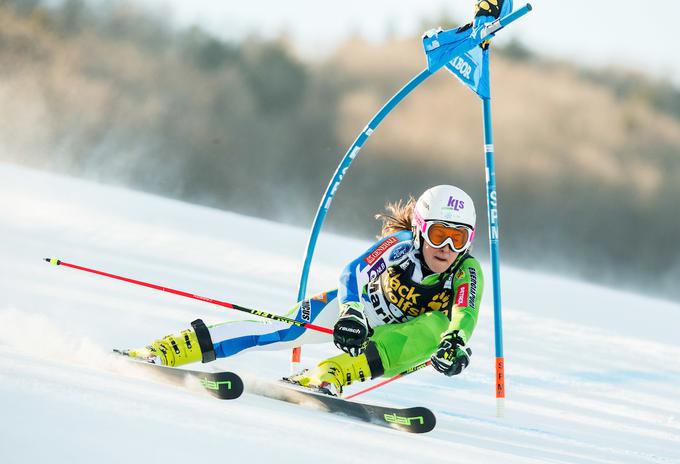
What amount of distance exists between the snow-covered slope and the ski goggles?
89 centimetres

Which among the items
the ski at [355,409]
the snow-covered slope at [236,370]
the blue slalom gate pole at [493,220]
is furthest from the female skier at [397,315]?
the blue slalom gate pole at [493,220]

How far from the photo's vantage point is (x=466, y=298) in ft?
14.0

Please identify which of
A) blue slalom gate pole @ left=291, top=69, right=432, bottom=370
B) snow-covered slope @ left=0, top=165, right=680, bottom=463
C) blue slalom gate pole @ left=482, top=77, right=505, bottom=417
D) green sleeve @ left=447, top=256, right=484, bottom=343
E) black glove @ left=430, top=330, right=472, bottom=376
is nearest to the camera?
snow-covered slope @ left=0, top=165, right=680, bottom=463

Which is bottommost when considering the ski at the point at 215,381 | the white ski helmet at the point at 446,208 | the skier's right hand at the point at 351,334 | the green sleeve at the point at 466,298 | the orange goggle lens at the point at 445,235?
the ski at the point at 215,381

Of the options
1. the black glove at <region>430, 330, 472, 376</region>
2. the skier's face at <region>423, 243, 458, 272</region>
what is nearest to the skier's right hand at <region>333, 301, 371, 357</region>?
the black glove at <region>430, 330, 472, 376</region>

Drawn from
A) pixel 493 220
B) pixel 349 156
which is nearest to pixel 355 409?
pixel 493 220

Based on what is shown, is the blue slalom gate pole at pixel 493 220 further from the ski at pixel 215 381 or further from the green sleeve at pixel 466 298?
the ski at pixel 215 381

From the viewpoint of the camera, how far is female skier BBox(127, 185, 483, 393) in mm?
4152

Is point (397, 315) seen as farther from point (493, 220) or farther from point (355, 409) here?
point (493, 220)

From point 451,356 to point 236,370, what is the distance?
1358 mm

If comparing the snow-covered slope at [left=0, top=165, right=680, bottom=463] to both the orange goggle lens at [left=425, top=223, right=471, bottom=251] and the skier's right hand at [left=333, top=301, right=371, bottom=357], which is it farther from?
the orange goggle lens at [left=425, top=223, right=471, bottom=251]

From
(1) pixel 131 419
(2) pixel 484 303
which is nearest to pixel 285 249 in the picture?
(2) pixel 484 303

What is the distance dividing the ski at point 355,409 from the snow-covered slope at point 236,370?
8cm

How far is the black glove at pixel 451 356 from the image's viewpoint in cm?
401
